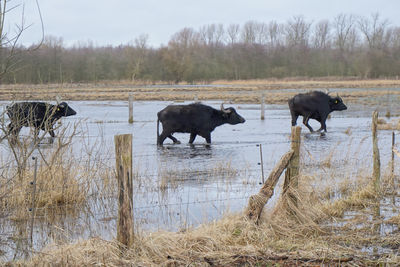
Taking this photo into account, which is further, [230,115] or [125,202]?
[230,115]

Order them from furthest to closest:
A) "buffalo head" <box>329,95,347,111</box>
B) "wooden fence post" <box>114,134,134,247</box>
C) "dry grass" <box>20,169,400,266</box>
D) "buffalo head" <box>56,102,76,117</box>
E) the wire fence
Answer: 1. "buffalo head" <box>329,95,347,111</box>
2. "buffalo head" <box>56,102,76,117</box>
3. the wire fence
4. "wooden fence post" <box>114,134,134,247</box>
5. "dry grass" <box>20,169,400,266</box>

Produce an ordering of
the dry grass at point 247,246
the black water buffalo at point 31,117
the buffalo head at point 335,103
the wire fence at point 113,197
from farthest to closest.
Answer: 1. the buffalo head at point 335,103
2. the wire fence at point 113,197
3. the black water buffalo at point 31,117
4. the dry grass at point 247,246

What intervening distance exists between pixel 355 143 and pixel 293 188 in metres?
10.2

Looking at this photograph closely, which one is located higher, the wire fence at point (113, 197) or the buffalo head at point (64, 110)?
the buffalo head at point (64, 110)

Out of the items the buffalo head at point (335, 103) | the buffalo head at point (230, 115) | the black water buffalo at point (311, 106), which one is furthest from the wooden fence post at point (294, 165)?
the buffalo head at point (335, 103)

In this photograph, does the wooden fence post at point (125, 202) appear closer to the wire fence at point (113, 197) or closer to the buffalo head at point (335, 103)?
the wire fence at point (113, 197)

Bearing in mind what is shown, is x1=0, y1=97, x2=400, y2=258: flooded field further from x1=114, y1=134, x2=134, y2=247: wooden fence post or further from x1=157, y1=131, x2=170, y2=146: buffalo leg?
x1=114, y1=134, x2=134, y2=247: wooden fence post

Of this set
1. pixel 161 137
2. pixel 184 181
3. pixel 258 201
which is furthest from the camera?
pixel 161 137

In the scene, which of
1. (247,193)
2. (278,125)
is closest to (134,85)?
(278,125)

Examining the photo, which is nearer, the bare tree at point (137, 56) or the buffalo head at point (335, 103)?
the buffalo head at point (335, 103)

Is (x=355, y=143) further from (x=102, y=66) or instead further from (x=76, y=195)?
(x=102, y=66)

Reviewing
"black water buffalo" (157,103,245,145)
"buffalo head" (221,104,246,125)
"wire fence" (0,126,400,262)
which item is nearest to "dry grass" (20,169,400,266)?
"wire fence" (0,126,400,262)

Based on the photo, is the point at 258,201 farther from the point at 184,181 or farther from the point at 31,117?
the point at 184,181

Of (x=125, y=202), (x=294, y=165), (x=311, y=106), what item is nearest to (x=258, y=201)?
(x=294, y=165)
